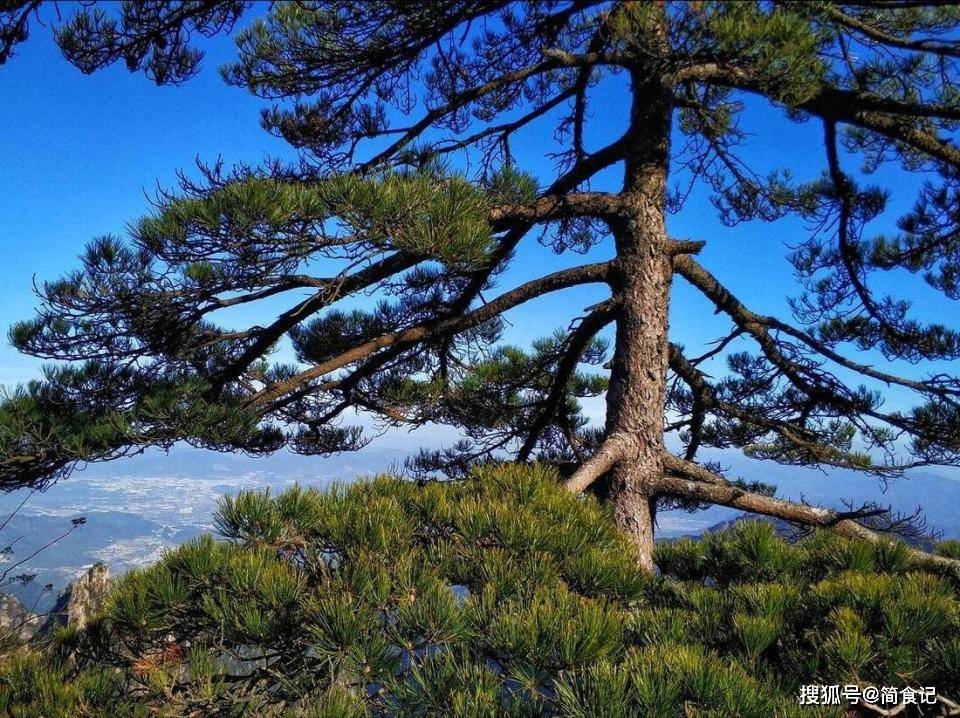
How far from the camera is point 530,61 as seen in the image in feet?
11.6

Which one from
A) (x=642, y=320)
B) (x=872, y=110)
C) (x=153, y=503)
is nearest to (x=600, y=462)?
(x=642, y=320)

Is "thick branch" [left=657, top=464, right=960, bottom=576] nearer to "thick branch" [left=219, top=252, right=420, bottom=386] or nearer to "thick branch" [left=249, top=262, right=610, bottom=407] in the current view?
"thick branch" [left=249, top=262, right=610, bottom=407]

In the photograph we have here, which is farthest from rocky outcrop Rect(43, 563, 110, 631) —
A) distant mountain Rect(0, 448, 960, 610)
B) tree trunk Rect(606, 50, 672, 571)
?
distant mountain Rect(0, 448, 960, 610)

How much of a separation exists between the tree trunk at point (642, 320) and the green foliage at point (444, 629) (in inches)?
37.6

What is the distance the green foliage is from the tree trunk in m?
0.96

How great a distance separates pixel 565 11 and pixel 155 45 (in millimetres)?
2126

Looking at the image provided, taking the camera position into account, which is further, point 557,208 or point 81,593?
point 81,593

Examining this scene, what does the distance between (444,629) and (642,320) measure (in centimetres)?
203

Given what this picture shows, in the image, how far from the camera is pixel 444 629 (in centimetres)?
129

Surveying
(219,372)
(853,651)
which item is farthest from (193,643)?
(219,372)

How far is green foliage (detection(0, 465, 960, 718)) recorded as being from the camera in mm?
1202

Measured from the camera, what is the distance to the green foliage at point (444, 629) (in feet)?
3.94

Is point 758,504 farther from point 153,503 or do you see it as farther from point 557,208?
point 153,503

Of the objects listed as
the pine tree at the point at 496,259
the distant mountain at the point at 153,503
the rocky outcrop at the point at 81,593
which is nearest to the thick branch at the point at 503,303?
the pine tree at the point at 496,259
